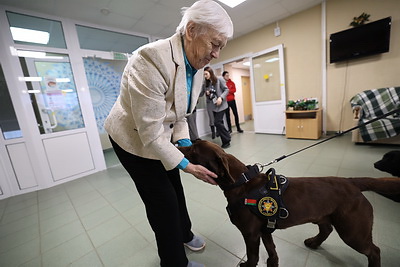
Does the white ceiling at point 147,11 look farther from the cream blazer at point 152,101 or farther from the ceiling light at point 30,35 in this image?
the cream blazer at point 152,101

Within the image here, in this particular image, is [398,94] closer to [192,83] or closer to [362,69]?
[362,69]

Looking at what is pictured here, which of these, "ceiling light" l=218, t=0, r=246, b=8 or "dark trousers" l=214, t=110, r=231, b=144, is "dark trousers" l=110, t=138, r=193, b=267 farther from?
"ceiling light" l=218, t=0, r=246, b=8

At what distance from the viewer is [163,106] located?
0.72 m

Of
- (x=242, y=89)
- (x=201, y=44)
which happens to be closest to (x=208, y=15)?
(x=201, y=44)

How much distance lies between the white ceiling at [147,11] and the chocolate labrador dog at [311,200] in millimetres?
3256

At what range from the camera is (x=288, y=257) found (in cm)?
111

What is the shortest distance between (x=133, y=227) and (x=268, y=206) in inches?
51.8

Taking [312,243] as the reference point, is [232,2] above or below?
above

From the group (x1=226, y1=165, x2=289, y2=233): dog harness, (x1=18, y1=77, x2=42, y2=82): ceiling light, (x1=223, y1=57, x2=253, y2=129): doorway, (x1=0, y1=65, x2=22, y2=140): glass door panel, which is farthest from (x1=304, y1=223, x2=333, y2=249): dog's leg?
(x1=223, y1=57, x2=253, y2=129): doorway

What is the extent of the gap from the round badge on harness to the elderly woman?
278 millimetres

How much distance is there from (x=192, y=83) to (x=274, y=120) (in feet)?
13.5

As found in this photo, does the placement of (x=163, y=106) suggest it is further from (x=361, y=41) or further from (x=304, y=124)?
(x=361, y=41)

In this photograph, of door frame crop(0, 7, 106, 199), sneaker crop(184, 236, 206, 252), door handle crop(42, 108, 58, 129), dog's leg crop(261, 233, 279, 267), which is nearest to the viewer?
dog's leg crop(261, 233, 279, 267)

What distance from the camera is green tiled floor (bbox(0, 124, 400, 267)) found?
1150 millimetres
